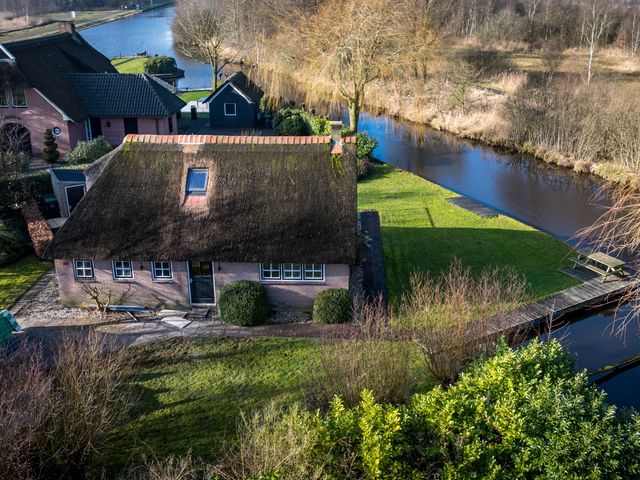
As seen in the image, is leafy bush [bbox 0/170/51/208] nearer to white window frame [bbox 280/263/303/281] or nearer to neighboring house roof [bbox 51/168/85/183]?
neighboring house roof [bbox 51/168/85/183]

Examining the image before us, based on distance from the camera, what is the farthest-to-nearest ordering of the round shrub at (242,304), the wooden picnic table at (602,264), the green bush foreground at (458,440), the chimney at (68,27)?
the chimney at (68,27)
the wooden picnic table at (602,264)
the round shrub at (242,304)
the green bush foreground at (458,440)

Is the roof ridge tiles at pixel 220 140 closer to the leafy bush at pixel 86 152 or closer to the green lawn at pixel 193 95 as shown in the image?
the leafy bush at pixel 86 152

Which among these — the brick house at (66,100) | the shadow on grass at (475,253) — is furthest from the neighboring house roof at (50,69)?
the shadow on grass at (475,253)

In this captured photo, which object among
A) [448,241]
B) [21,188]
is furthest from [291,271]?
[21,188]

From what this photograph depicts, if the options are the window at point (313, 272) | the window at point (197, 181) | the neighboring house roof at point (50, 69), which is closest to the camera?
the window at point (313, 272)

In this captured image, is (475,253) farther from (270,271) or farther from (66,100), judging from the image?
(66,100)

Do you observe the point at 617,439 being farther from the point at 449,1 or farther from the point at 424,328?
the point at 449,1
